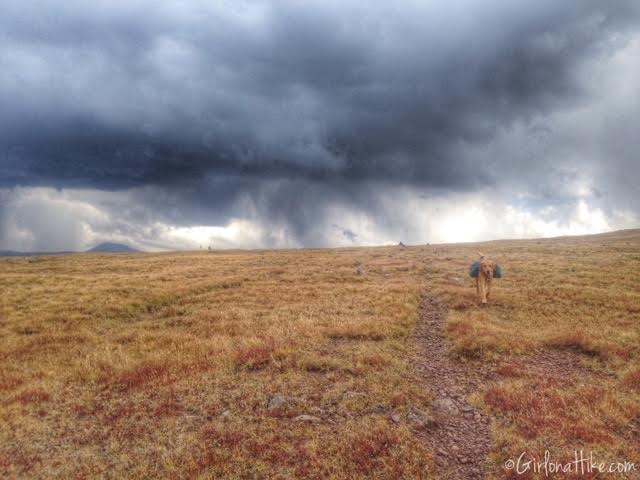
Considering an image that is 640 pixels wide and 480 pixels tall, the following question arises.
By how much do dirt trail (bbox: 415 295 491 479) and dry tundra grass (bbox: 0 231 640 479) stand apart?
32 centimetres

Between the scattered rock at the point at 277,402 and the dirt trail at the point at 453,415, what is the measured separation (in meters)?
3.83

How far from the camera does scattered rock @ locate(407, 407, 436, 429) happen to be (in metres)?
8.64

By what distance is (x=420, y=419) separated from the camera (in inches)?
349

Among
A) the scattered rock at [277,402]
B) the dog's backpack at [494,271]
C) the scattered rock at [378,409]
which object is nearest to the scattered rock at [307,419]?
the scattered rock at [277,402]

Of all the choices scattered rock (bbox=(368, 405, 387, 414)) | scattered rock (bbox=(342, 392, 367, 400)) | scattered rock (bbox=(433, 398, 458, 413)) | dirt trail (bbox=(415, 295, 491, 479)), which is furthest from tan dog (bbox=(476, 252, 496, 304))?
scattered rock (bbox=(368, 405, 387, 414))

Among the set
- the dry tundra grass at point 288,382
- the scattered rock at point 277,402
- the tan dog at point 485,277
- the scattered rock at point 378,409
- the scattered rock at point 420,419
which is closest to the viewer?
the dry tundra grass at point 288,382

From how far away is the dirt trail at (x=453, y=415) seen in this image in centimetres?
730

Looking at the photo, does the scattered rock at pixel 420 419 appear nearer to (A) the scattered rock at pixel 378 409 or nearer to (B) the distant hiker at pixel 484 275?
(A) the scattered rock at pixel 378 409

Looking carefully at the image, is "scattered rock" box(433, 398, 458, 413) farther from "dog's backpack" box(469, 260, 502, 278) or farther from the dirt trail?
"dog's backpack" box(469, 260, 502, 278)

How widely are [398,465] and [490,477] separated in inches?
68.7

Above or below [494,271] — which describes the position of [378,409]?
below

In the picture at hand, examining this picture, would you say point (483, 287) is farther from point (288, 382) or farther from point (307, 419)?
point (307, 419)

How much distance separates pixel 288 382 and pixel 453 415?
4998mm

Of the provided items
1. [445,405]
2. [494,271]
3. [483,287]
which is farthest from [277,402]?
[494,271]
